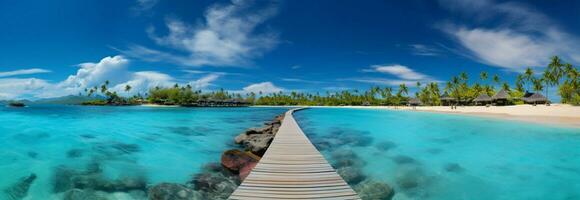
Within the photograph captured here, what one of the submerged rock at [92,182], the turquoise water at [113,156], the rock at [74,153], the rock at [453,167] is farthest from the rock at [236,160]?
the rock at [74,153]

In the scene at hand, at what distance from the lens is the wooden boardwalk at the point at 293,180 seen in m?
4.46

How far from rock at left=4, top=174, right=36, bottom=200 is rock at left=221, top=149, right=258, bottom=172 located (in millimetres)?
4803

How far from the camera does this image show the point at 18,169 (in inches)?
386

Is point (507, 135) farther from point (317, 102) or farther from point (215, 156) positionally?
point (317, 102)

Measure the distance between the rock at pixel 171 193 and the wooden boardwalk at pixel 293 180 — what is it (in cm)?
175

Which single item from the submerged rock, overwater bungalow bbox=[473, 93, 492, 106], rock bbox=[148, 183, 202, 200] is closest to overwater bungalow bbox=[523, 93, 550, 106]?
overwater bungalow bbox=[473, 93, 492, 106]

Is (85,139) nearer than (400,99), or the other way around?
(85,139)

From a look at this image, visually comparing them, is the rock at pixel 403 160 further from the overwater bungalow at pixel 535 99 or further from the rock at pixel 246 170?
the overwater bungalow at pixel 535 99

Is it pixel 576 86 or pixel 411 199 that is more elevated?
pixel 576 86

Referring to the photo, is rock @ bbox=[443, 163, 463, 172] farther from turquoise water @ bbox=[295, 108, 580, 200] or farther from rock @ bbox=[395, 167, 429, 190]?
rock @ bbox=[395, 167, 429, 190]

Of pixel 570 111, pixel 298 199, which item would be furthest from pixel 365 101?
pixel 298 199

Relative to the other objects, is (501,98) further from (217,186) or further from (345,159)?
(217,186)

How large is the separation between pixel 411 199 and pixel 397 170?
263 cm

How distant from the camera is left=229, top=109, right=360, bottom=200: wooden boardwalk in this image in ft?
14.6
